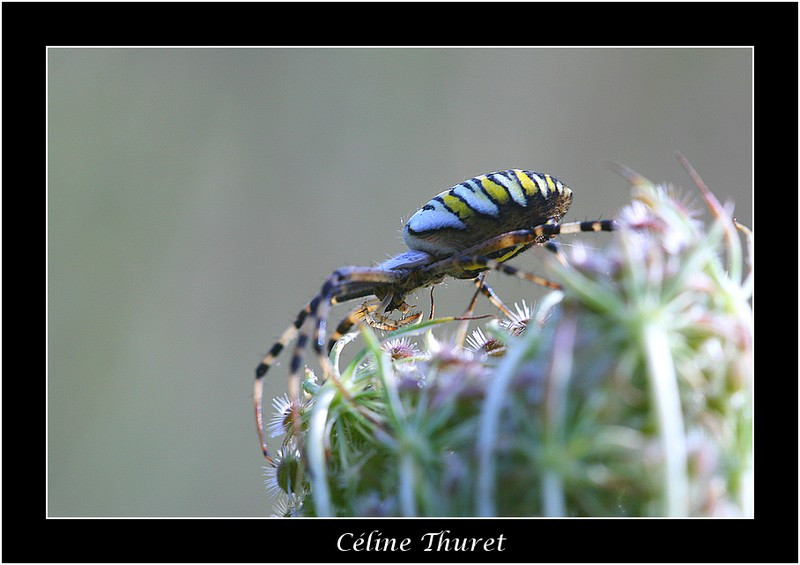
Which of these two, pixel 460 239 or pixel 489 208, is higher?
pixel 489 208

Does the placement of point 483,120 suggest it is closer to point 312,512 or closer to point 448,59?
point 448,59

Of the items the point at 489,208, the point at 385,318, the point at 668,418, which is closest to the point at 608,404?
the point at 668,418

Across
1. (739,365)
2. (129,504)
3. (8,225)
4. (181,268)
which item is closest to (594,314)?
(739,365)

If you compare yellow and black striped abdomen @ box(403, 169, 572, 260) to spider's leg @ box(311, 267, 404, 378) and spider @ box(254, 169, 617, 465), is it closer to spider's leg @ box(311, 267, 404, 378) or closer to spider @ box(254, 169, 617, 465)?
spider @ box(254, 169, 617, 465)

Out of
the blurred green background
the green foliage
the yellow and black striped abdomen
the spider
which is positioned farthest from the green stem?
Answer: the blurred green background

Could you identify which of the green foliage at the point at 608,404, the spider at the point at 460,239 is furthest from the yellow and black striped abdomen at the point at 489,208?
the green foliage at the point at 608,404

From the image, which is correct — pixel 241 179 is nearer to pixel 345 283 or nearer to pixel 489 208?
pixel 345 283
